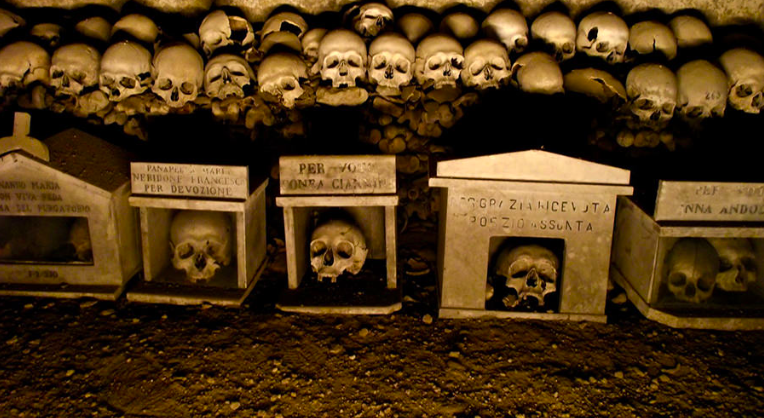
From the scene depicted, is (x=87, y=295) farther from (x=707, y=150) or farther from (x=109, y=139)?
(x=707, y=150)

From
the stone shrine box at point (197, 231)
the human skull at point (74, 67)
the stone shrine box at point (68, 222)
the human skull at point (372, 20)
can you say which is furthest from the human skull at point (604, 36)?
the human skull at point (74, 67)

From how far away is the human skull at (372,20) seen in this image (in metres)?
3.66

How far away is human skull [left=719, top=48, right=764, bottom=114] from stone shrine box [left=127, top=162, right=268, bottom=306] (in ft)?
8.77

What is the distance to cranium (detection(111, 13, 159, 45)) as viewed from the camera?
371 centimetres

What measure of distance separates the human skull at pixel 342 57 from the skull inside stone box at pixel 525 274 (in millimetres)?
1205

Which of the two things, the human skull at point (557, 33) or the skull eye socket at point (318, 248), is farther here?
the human skull at point (557, 33)

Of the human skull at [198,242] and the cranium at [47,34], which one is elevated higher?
the cranium at [47,34]

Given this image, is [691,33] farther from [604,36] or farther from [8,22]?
[8,22]

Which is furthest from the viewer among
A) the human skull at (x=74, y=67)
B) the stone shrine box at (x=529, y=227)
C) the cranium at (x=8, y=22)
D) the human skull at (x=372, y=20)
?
the cranium at (x=8, y=22)

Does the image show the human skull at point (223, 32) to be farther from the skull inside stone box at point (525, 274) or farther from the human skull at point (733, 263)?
the human skull at point (733, 263)

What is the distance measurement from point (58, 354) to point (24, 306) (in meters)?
0.55

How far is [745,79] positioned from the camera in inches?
137

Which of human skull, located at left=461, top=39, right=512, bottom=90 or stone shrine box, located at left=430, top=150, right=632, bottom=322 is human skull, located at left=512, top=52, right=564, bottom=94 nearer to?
human skull, located at left=461, top=39, right=512, bottom=90

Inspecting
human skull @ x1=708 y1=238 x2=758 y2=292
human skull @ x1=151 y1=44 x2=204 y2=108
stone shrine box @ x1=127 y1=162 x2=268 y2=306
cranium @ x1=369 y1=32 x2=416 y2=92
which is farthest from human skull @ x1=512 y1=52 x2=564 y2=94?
human skull @ x1=151 y1=44 x2=204 y2=108
